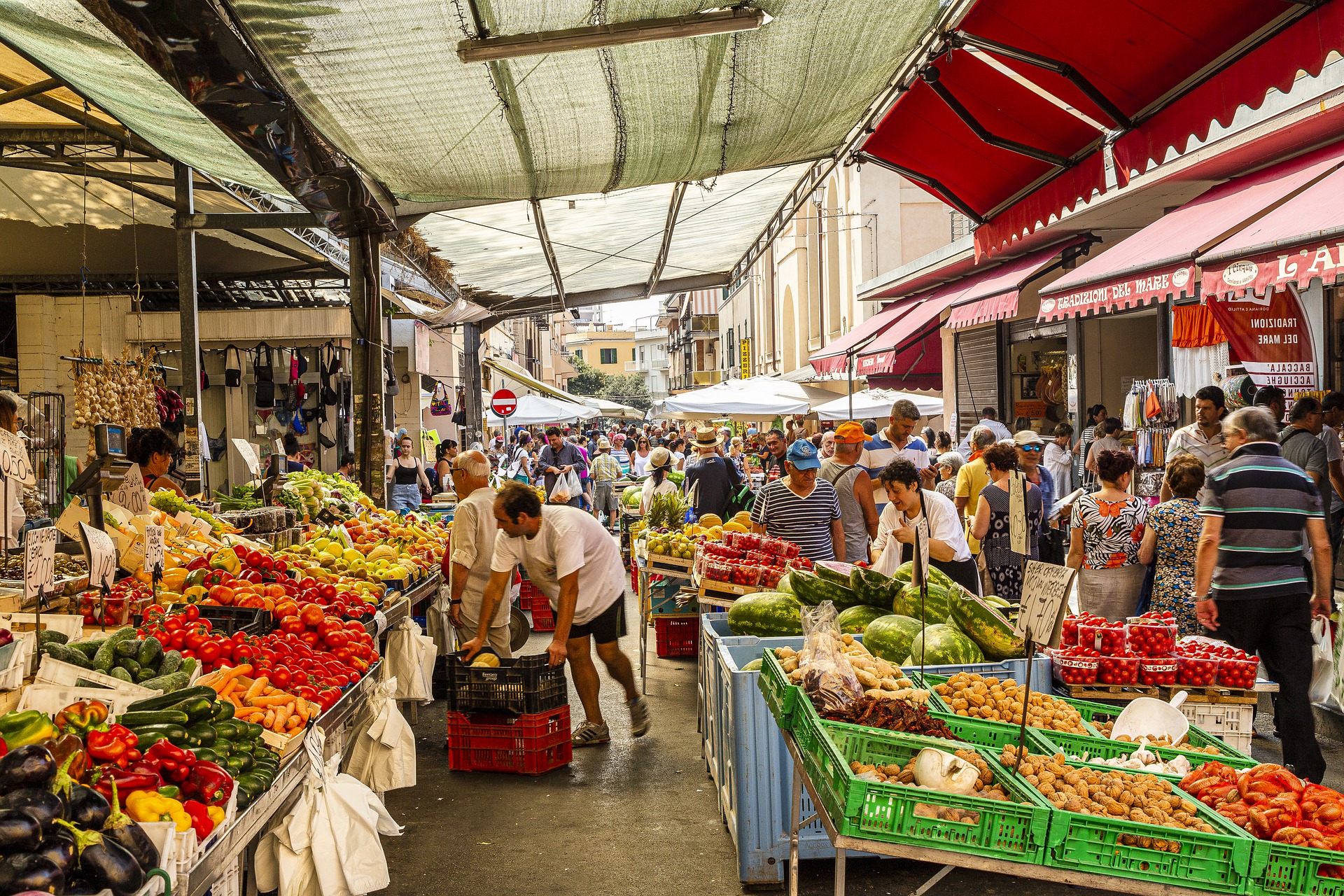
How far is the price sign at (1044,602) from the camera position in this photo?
10.4 ft

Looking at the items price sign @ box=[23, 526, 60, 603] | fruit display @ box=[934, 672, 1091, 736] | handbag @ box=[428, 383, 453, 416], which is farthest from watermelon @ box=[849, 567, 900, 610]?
handbag @ box=[428, 383, 453, 416]

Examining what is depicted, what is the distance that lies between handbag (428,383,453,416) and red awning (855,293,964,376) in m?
9.72

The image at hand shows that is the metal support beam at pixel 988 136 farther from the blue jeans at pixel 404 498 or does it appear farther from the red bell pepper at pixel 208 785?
the blue jeans at pixel 404 498

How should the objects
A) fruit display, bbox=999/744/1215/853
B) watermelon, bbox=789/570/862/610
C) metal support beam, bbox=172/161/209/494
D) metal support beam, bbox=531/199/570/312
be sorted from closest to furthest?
fruit display, bbox=999/744/1215/853 < watermelon, bbox=789/570/862/610 < metal support beam, bbox=531/199/570/312 < metal support beam, bbox=172/161/209/494

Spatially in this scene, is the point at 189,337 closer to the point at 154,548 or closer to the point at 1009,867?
the point at 154,548

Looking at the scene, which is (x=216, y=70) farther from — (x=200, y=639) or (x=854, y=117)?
(x=854, y=117)

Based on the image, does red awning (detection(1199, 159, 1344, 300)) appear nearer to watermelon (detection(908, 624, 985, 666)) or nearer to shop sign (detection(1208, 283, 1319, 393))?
shop sign (detection(1208, 283, 1319, 393))

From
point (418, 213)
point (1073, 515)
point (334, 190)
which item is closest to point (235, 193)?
point (418, 213)

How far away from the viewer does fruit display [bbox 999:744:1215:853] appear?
2844 millimetres

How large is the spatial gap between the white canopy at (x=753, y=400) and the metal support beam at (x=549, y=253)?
9.10 ft

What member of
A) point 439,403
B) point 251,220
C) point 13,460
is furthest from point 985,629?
point 439,403

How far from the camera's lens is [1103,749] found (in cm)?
370

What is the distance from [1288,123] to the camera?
7828mm

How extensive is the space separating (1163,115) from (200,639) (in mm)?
5717
